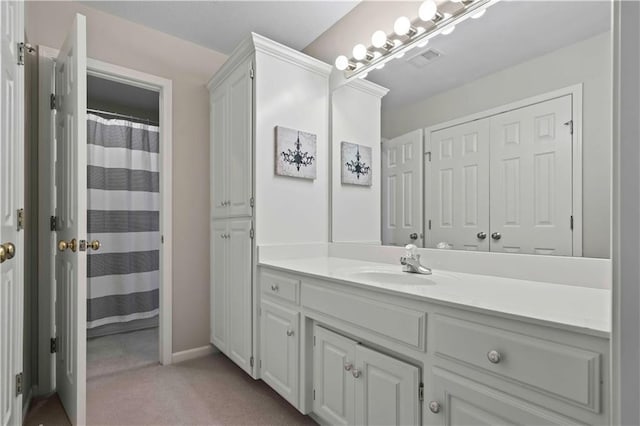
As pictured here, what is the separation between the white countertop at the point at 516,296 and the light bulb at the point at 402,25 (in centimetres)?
128

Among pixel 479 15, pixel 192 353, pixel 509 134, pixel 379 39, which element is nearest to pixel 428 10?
pixel 479 15

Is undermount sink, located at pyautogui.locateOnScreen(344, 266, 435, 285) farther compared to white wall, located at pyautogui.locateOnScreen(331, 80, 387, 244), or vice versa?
white wall, located at pyautogui.locateOnScreen(331, 80, 387, 244)

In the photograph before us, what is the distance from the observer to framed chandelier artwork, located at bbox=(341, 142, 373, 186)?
208 centimetres

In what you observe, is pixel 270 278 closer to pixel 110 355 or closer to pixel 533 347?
pixel 533 347

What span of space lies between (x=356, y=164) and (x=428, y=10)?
92cm

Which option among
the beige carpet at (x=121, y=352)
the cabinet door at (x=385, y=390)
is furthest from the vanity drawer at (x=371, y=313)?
the beige carpet at (x=121, y=352)

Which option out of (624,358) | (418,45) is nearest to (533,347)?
(624,358)

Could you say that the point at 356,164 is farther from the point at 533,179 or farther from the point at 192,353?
the point at 192,353

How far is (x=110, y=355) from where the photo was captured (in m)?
2.54

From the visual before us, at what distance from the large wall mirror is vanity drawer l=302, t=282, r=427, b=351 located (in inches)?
23.1

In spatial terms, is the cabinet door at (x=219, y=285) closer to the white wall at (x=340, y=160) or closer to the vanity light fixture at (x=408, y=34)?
the white wall at (x=340, y=160)

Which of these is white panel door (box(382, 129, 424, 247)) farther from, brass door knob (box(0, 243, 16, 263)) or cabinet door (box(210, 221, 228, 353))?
brass door knob (box(0, 243, 16, 263))

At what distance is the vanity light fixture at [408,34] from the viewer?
150 cm

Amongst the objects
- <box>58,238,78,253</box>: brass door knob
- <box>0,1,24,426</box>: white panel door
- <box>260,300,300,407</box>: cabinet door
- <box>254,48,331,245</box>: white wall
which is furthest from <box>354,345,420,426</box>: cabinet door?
<box>58,238,78,253</box>: brass door knob
